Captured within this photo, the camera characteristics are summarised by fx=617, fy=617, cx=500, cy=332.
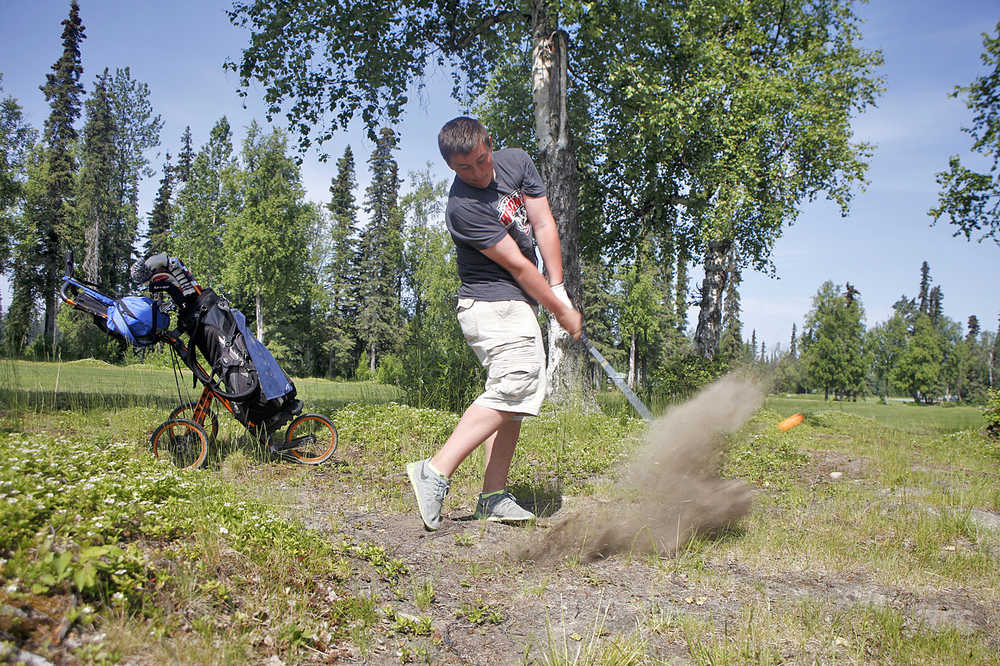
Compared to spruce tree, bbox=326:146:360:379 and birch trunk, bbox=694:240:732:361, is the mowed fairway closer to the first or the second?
birch trunk, bbox=694:240:732:361

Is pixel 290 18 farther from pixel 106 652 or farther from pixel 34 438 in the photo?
pixel 106 652

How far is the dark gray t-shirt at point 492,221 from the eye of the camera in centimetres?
362

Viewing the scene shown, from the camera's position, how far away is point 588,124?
1581 cm

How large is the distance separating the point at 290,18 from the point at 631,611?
955 cm

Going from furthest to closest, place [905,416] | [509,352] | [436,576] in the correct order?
[905,416] < [509,352] < [436,576]

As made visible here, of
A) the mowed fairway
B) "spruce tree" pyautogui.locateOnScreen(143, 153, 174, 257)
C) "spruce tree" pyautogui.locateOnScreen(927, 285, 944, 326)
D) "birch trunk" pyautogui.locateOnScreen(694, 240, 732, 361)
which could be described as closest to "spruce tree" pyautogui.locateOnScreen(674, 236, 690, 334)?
"birch trunk" pyautogui.locateOnScreen(694, 240, 732, 361)

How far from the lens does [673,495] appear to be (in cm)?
384

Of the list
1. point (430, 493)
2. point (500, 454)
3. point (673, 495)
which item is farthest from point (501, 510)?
point (673, 495)

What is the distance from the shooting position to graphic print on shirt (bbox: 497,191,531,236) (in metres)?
3.72

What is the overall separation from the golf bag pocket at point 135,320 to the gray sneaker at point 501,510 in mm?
2685

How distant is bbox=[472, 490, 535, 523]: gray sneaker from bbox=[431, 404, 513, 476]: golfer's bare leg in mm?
478

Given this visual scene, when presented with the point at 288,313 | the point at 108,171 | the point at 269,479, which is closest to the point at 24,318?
the point at 108,171

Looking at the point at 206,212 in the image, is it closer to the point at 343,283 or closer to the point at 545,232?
the point at 343,283

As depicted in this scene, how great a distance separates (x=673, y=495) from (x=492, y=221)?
2.02 meters
